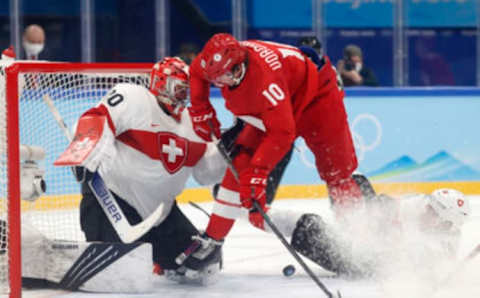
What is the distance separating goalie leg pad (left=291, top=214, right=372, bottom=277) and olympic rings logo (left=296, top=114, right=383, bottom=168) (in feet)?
7.89

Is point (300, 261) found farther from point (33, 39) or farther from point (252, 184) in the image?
point (33, 39)

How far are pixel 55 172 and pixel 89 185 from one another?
0.93 feet

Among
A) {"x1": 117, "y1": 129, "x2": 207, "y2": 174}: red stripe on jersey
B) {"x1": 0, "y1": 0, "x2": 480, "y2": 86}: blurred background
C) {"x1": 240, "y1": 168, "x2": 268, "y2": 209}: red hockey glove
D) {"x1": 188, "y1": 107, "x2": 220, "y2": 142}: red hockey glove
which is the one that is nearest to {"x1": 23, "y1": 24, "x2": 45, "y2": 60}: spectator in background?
{"x1": 0, "y1": 0, "x2": 480, "y2": 86}: blurred background

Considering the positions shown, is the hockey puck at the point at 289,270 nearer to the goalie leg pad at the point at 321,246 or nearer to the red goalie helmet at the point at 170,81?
the goalie leg pad at the point at 321,246

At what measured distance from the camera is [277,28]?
8086 millimetres

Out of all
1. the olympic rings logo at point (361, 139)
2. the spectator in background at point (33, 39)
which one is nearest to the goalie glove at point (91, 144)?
the olympic rings logo at point (361, 139)

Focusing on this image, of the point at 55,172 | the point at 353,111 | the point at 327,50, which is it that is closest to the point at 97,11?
the point at 327,50

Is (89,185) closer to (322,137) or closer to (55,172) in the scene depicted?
(55,172)

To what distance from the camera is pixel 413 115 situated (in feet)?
19.6

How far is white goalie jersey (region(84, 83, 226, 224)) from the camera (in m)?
3.12

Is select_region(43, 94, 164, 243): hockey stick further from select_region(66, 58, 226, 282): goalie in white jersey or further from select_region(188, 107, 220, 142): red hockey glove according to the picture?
select_region(188, 107, 220, 142): red hockey glove

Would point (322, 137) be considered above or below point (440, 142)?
above

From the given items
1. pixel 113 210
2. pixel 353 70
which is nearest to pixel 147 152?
pixel 113 210

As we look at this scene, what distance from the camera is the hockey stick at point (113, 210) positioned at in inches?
125
